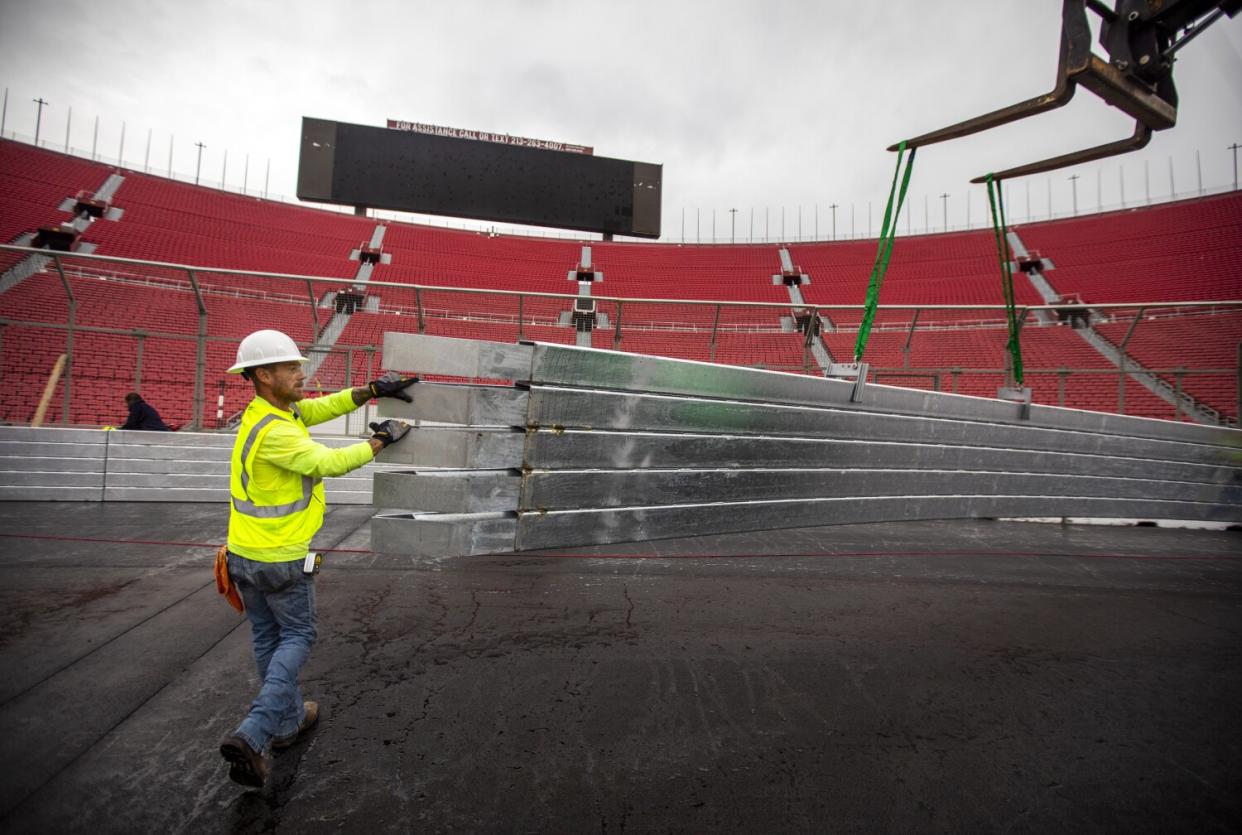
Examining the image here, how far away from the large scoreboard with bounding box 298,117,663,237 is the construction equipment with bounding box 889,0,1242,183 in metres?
28.0

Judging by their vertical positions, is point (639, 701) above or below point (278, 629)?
below

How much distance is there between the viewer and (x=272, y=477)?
242cm

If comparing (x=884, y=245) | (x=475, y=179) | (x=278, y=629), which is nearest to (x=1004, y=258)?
(x=884, y=245)

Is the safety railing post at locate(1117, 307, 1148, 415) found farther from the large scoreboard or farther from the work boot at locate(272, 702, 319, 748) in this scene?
the large scoreboard

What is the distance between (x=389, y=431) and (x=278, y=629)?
4.01 feet

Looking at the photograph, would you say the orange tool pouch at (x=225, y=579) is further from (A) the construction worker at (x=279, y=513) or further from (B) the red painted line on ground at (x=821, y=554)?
(B) the red painted line on ground at (x=821, y=554)

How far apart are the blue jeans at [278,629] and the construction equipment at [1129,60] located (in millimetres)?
4100

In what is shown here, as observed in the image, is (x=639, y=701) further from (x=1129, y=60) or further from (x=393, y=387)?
(x=1129, y=60)

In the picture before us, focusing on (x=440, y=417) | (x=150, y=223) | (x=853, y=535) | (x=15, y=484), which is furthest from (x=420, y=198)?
(x=440, y=417)

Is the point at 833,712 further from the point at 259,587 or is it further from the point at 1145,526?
the point at 1145,526

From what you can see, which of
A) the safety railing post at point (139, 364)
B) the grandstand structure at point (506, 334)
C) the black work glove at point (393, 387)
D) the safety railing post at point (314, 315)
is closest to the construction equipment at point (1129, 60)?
the grandstand structure at point (506, 334)

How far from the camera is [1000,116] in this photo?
295 centimetres

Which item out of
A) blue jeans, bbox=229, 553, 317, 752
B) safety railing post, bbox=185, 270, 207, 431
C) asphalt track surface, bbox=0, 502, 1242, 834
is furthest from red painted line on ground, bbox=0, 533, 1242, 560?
blue jeans, bbox=229, 553, 317, 752

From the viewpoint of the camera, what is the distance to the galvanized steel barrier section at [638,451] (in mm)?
2121
